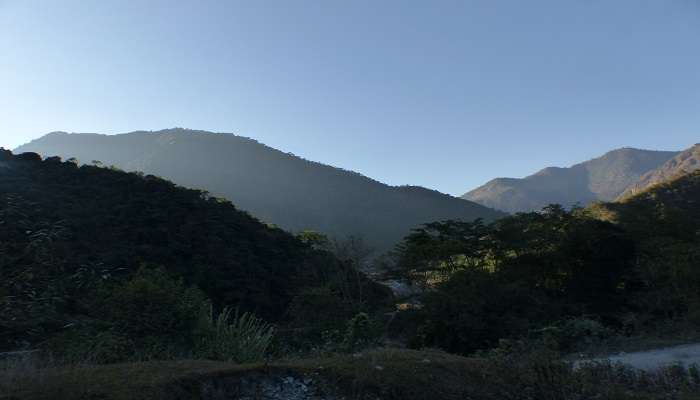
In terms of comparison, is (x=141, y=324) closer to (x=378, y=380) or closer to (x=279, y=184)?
(x=378, y=380)

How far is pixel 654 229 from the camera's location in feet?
68.5

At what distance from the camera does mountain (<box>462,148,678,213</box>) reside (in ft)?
486

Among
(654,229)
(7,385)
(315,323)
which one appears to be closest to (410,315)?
(315,323)

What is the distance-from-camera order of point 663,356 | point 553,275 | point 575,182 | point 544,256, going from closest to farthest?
1. point 663,356
2. point 544,256
3. point 553,275
4. point 575,182

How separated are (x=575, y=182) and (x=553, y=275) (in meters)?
165

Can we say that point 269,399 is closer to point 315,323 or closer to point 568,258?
point 315,323

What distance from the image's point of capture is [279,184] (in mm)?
78812

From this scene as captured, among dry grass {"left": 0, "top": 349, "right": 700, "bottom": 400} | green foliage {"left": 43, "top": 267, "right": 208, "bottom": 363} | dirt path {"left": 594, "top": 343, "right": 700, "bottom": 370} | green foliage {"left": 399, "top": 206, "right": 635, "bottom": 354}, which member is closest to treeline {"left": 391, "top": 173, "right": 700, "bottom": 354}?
green foliage {"left": 399, "top": 206, "right": 635, "bottom": 354}

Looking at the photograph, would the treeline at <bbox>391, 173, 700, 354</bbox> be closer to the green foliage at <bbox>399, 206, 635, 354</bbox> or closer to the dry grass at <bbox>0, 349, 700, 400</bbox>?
the green foliage at <bbox>399, 206, 635, 354</bbox>

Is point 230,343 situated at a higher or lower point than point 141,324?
lower

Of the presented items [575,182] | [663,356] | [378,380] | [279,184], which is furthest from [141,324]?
[575,182]

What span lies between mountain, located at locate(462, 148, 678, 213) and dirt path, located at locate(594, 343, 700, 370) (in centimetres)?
13391

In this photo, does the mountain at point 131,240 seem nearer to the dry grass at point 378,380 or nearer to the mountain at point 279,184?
the dry grass at point 378,380

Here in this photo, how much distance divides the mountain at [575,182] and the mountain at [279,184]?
235ft
